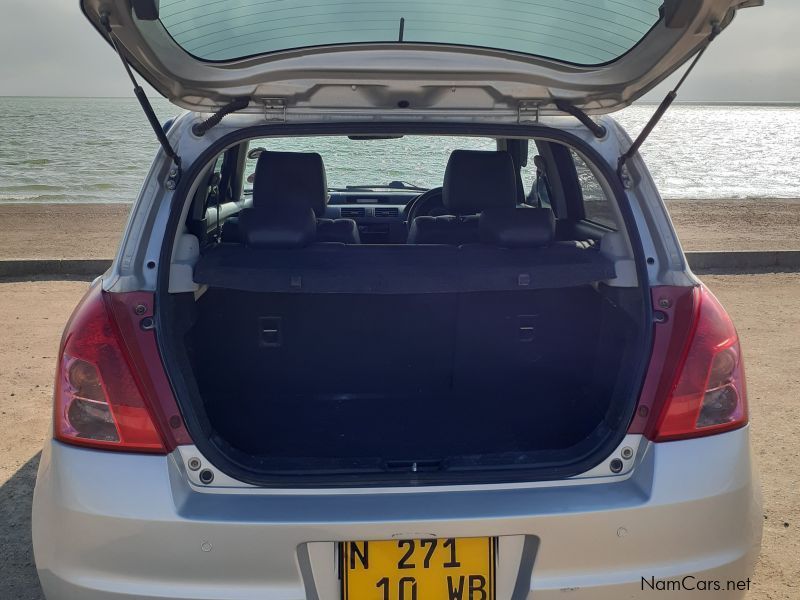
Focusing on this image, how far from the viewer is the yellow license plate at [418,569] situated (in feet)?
5.95

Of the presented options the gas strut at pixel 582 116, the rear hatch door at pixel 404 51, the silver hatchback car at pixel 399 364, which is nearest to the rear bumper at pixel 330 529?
the silver hatchback car at pixel 399 364

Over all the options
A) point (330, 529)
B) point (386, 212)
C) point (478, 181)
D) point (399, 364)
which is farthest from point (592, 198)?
point (386, 212)

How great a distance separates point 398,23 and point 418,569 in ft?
4.61

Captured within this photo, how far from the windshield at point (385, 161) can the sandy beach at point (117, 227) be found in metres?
3.46

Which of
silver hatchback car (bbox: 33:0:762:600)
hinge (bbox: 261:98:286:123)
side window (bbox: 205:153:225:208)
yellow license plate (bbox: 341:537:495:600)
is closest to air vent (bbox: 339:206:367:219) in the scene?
side window (bbox: 205:153:225:208)

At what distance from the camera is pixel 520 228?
8.91ft

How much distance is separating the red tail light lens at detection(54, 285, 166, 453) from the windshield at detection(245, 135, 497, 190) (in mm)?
3582

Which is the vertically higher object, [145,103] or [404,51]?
[404,51]

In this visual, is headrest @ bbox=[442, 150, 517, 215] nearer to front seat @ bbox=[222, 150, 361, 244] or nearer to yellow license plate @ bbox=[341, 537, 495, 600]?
front seat @ bbox=[222, 150, 361, 244]

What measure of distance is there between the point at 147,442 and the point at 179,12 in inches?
43.8

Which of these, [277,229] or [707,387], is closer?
[707,387]

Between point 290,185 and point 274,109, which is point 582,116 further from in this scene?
point 290,185

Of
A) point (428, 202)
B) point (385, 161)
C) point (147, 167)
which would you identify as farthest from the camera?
point (147, 167)

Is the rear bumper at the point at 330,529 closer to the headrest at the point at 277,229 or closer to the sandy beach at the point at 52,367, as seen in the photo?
the headrest at the point at 277,229
